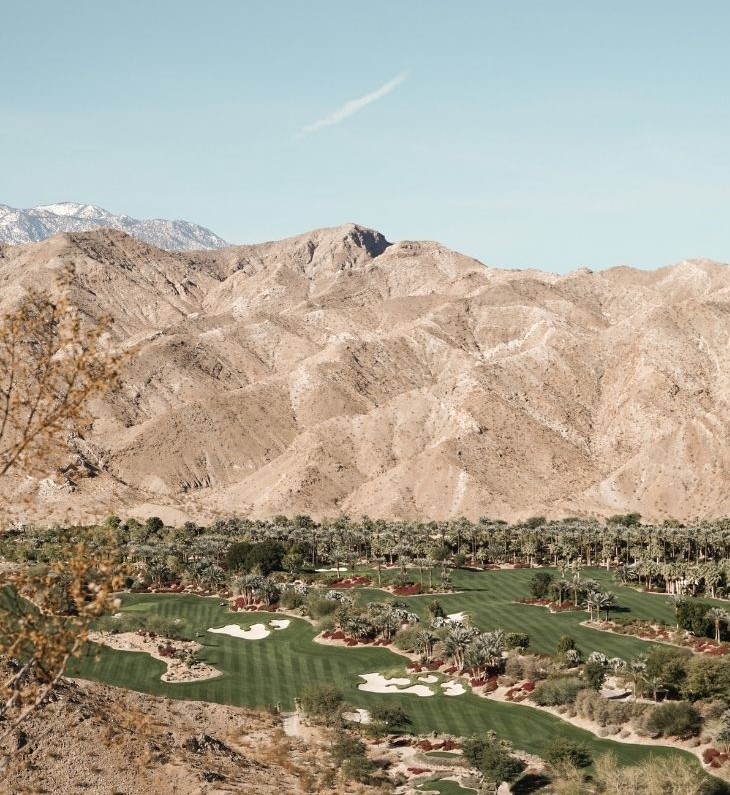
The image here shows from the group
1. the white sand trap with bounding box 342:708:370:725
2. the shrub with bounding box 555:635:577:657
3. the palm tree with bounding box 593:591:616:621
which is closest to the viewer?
the white sand trap with bounding box 342:708:370:725

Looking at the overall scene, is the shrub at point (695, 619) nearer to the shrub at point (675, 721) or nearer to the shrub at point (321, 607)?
the shrub at point (675, 721)

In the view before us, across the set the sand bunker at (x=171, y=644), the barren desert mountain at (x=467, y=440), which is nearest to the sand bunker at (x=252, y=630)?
the sand bunker at (x=171, y=644)

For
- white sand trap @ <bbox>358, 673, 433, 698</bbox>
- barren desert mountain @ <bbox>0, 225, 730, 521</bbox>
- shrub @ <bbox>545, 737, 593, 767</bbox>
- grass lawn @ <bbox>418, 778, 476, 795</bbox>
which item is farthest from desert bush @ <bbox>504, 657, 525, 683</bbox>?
barren desert mountain @ <bbox>0, 225, 730, 521</bbox>

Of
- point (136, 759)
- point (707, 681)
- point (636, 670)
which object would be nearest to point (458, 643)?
point (636, 670)

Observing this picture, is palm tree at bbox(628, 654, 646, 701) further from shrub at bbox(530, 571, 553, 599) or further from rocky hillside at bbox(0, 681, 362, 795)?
shrub at bbox(530, 571, 553, 599)

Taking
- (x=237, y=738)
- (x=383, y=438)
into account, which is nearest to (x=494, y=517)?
(x=383, y=438)

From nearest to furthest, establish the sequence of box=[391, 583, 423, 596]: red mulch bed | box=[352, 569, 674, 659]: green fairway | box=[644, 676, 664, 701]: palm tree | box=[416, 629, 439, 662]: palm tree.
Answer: box=[644, 676, 664, 701]: palm tree → box=[416, 629, 439, 662]: palm tree → box=[352, 569, 674, 659]: green fairway → box=[391, 583, 423, 596]: red mulch bed
